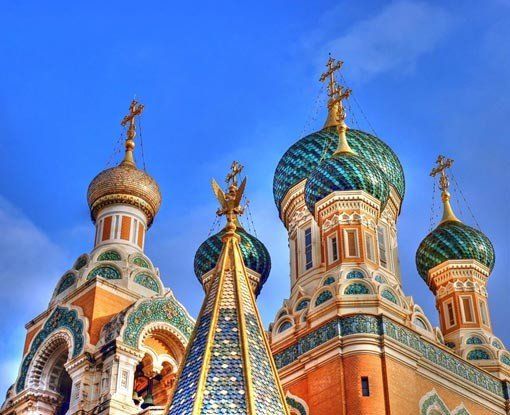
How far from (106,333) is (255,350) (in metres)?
6.42

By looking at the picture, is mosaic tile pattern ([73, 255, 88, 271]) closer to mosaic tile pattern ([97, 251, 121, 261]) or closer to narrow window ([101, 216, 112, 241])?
mosaic tile pattern ([97, 251, 121, 261])

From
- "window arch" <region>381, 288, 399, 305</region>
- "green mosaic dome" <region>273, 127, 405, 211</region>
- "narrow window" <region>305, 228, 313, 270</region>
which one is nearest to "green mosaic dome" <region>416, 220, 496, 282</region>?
"green mosaic dome" <region>273, 127, 405, 211</region>

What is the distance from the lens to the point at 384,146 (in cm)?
1669

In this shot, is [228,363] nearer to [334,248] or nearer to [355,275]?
[355,275]

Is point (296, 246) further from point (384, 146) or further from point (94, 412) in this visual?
point (94, 412)

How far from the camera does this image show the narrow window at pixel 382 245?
14336 millimetres

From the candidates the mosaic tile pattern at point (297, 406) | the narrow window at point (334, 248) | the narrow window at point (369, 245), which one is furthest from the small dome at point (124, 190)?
the mosaic tile pattern at point (297, 406)

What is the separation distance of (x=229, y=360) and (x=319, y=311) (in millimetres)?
6106

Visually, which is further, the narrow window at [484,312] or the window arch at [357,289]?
the narrow window at [484,312]

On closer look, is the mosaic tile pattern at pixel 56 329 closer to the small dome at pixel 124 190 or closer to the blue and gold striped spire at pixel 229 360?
the small dome at pixel 124 190

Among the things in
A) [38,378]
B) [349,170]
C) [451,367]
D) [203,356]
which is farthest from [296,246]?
[203,356]

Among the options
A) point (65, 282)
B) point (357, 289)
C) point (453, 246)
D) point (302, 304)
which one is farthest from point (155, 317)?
point (453, 246)

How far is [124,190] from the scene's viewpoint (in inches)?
598

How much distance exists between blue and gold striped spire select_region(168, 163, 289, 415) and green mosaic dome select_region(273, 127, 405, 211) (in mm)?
8492
